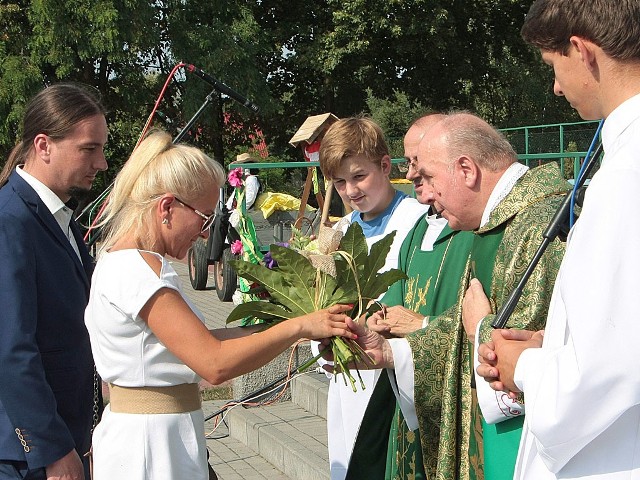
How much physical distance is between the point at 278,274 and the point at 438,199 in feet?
1.82

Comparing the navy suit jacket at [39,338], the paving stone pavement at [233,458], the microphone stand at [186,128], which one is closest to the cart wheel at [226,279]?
the paving stone pavement at [233,458]

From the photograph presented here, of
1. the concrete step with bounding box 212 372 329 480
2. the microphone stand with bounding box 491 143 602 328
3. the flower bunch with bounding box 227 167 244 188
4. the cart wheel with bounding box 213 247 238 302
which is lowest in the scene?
the concrete step with bounding box 212 372 329 480

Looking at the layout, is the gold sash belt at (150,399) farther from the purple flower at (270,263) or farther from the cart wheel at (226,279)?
the cart wheel at (226,279)

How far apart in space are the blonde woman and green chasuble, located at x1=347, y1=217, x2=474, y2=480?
696mm

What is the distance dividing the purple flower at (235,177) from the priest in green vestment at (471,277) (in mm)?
7519

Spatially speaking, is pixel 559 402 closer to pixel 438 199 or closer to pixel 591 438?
pixel 591 438

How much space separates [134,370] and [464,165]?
116cm

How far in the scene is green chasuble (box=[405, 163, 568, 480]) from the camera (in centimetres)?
238

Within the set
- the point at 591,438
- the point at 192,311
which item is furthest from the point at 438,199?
the point at 591,438

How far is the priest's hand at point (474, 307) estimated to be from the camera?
7.88 ft

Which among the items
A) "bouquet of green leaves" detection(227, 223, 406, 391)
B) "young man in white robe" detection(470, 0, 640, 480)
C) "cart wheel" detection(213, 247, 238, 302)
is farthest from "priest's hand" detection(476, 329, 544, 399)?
"cart wheel" detection(213, 247, 238, 302)

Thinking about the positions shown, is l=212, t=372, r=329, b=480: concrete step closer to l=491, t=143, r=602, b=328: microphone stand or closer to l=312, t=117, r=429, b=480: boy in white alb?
l=312, t=117, r=429, b=480: boy in white alb

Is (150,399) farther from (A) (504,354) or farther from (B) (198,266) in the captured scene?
(B) (198,266)

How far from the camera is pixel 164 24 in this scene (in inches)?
797
